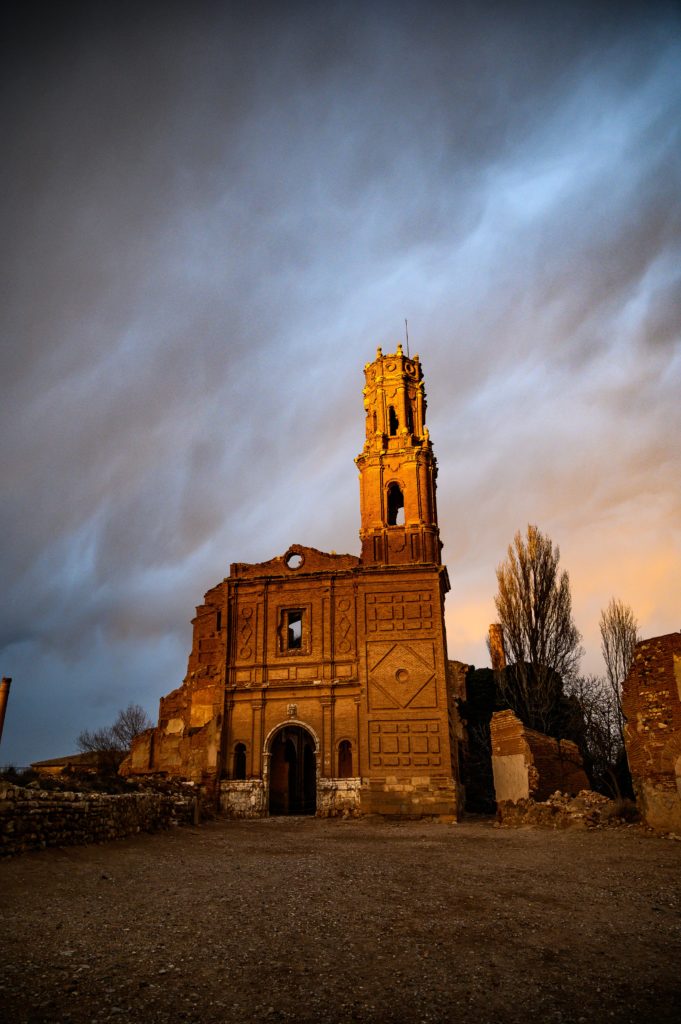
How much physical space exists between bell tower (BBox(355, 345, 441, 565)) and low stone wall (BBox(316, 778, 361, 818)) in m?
8.31

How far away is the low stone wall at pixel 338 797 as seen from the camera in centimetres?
2356

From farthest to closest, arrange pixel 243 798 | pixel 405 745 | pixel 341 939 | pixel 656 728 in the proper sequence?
pixel 243 798 → pixel 405 745 → pixel 656 728 → pixel 341 939

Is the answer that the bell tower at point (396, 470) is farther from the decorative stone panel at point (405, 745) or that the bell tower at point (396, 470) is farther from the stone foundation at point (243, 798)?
the stone foundation at point (243, 798)

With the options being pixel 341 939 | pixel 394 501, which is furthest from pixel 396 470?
pixel 341 939

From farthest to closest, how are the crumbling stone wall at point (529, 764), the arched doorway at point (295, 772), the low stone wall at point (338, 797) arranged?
the arched doorway at point (295, 772) → the low stone wall at point (338, 797) → the crumbling stone wall at point (529, 764)

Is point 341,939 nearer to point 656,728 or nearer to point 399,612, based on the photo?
point 656,728

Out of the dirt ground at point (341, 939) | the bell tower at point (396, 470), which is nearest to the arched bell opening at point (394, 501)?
the bell tower at point (396, 470)

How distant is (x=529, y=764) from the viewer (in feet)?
67.8

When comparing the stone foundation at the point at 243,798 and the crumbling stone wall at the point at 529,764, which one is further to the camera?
the stone foundation at the point at 243,798

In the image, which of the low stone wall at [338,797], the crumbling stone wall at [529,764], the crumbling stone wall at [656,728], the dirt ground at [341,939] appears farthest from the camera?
the low stone wall at [338,797]

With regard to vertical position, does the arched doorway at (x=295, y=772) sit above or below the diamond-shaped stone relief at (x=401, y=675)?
below

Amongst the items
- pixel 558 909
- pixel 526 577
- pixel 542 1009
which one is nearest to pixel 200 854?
pixel 558 909

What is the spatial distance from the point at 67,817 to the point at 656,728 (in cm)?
1123

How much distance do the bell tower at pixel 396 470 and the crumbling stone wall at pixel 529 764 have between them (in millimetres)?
7285
